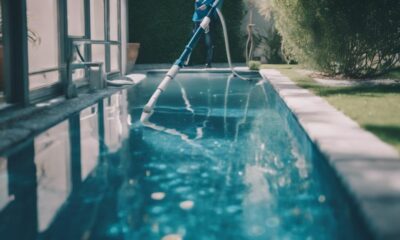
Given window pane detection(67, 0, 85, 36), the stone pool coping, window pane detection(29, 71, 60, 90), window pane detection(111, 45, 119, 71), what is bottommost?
the stone pool coping

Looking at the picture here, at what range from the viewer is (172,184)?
3.22 meters

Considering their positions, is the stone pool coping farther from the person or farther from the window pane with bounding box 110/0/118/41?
the window pane with bounding box 110/0/118/41

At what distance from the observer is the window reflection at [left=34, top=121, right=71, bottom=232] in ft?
8.94

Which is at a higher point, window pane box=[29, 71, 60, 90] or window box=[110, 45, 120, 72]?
window box=[110, 45, 120, 72]

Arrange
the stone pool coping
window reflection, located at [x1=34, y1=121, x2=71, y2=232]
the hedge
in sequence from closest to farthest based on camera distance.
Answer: the stone pool coping, window reflection, located at [x1=34, y1=121, x2=71, y2=232], the hedge

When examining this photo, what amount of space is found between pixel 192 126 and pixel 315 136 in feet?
5.54

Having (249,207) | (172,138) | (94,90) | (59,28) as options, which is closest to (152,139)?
(172,138)

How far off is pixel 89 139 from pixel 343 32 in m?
5.73

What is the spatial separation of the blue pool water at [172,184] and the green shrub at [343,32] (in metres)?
3.74

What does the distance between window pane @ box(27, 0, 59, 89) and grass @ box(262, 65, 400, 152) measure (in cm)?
376

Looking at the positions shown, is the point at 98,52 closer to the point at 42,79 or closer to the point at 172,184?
the point at 42,79

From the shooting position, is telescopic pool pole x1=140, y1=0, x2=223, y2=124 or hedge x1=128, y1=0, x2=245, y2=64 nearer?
telescopic pool pole x1=140, y1=0, x2=223, y2=124

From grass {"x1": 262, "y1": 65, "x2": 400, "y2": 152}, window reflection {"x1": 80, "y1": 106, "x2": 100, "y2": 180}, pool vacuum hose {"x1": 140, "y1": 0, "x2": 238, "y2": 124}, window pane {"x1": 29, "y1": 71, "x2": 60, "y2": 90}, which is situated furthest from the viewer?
window pane {"x1": 29, "y1": 71, "x2": 60, "y2": 90}

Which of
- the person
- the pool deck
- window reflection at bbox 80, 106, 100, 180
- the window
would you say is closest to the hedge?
the person
